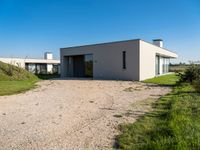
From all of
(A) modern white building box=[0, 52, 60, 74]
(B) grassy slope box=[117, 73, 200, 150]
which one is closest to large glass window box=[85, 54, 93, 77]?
(A) modern white building box=[0, 52, 60, 74]

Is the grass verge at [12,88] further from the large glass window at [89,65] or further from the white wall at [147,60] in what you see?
the white wall at [147,60]

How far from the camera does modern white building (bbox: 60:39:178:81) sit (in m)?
17.2

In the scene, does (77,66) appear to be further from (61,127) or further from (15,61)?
(61,127)

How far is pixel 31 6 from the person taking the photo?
1316cm

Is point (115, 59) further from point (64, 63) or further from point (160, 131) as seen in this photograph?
point (160, 131)

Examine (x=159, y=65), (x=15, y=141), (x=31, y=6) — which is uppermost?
(x=31, y=6)

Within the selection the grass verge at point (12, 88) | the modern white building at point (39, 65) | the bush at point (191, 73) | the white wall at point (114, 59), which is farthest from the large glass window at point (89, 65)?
the modern white building at point (39, 65)

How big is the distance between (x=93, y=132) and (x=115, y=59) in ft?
49.7

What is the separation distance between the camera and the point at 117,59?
18406 millimetres

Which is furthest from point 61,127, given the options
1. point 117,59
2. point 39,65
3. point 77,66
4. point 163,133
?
point 39,65

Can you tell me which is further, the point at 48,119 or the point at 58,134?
the point at 48,119

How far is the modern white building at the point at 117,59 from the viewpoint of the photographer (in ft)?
56.6

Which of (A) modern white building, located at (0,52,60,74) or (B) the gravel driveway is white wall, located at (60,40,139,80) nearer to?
(B) the gravel driveway

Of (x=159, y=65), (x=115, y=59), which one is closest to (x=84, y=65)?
(x=115, y=59)
